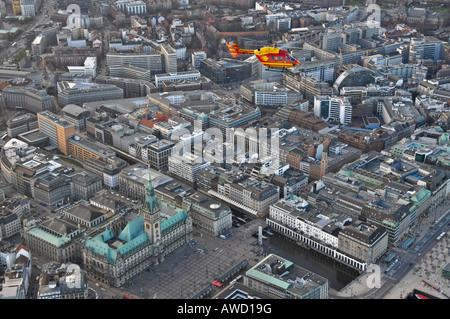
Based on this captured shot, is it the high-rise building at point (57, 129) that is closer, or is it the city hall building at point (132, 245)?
the city hall building at point (132, 245)

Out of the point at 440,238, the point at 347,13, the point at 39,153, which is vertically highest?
the point at 347,13

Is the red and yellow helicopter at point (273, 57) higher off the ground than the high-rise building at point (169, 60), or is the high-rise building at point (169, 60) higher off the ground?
the red and yellow helicopter at point (273, 57)

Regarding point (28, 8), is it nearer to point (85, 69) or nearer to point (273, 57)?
point (85, 69)

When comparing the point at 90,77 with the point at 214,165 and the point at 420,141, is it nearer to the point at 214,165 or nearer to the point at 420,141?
the point at 214,165

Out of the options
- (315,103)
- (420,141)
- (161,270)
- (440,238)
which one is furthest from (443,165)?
(161,270)

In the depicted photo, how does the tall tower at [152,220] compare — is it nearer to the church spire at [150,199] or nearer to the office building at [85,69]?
the church spire at [150,199]

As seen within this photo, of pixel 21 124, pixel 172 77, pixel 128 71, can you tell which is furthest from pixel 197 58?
pixel 21 124

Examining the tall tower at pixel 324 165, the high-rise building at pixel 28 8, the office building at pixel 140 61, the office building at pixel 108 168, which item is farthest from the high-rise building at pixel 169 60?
the high-rise building at pixel 28 8
